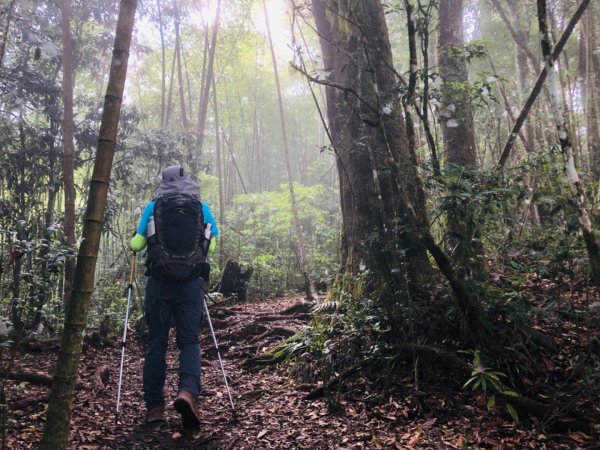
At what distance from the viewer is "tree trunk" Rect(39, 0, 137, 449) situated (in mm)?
1729

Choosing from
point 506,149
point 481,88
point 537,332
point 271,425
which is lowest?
point 271,425

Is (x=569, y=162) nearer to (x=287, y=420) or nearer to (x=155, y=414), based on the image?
(x=287, y=420)

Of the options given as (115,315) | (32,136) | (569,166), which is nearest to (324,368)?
(569,166)

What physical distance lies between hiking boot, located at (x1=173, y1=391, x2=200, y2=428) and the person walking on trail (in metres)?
0.13

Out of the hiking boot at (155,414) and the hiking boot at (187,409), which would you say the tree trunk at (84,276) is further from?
the hiking boot at (155,414)

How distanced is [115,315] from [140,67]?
12.3 metres

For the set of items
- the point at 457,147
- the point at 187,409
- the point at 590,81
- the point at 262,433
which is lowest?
the point at 262,433

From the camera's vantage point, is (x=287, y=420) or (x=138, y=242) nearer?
(x=287, y=420)

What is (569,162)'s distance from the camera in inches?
84.7

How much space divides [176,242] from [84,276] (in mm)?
1268

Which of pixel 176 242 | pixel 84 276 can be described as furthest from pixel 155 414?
pixel 84 276

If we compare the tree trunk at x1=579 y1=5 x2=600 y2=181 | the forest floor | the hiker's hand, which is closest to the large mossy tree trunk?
the forest floor

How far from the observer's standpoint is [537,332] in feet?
9.15

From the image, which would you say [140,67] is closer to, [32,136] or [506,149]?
[32,136]
